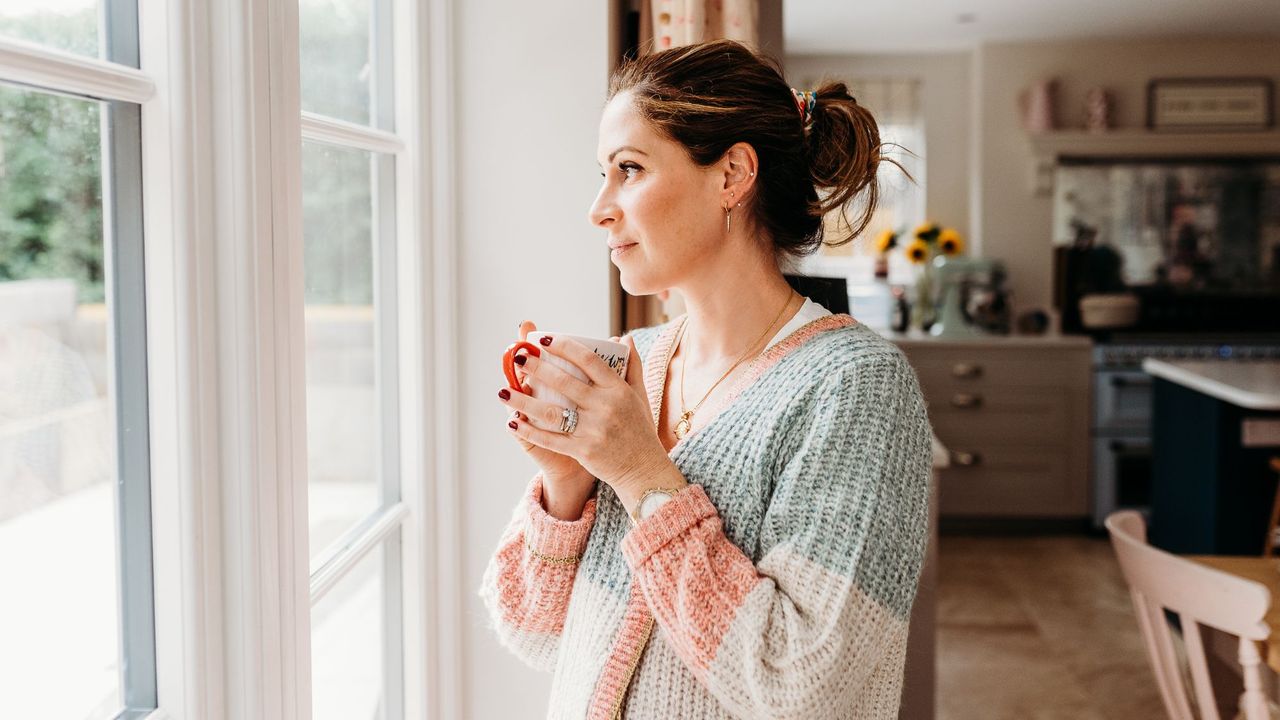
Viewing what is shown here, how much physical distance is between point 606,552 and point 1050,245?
17.1 ft

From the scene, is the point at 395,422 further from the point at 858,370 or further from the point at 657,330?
the point at 858,370

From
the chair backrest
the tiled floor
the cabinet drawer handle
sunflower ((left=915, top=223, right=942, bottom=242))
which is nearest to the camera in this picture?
the chair backrest

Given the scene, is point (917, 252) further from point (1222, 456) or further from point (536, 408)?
point (536, 408)

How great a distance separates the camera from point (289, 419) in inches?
40.7

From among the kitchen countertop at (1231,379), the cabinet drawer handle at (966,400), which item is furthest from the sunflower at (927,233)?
the kitchen countertop at (1231,379)

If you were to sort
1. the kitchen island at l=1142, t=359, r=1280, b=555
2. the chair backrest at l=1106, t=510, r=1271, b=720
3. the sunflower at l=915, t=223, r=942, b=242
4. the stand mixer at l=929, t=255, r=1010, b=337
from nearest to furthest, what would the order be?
1. the chair backrest at l=1106, t=510, r=1271, b=720
2. the kitchen island at l=1142, t=359, r=1280, b=555
3. the stand mixer at l=929, t=255, r=1010, b=337
4. the sunflower at l=915, t=223, r=942, b=242

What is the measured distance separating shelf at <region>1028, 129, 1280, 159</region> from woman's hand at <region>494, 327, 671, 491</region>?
516 centimetres

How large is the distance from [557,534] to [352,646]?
0.49 meters

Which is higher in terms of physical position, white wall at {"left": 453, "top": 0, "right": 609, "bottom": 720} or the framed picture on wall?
the framed picture on wall

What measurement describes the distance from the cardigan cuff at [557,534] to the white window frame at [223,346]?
239 millimetres

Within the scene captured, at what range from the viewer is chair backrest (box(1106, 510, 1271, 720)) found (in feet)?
5.41

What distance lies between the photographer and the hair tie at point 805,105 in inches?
48.1

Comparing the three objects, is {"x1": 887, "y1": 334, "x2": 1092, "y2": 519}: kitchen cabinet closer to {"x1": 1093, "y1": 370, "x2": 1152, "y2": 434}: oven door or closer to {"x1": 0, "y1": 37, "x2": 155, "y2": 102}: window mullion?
{"x1": 1093, "y1": 370, "x2": 1152, "y2": 434}: oven door

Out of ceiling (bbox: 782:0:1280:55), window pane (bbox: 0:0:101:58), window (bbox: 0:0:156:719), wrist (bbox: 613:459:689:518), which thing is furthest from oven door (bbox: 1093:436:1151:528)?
window pane (bbox: 0:0:101:58)
